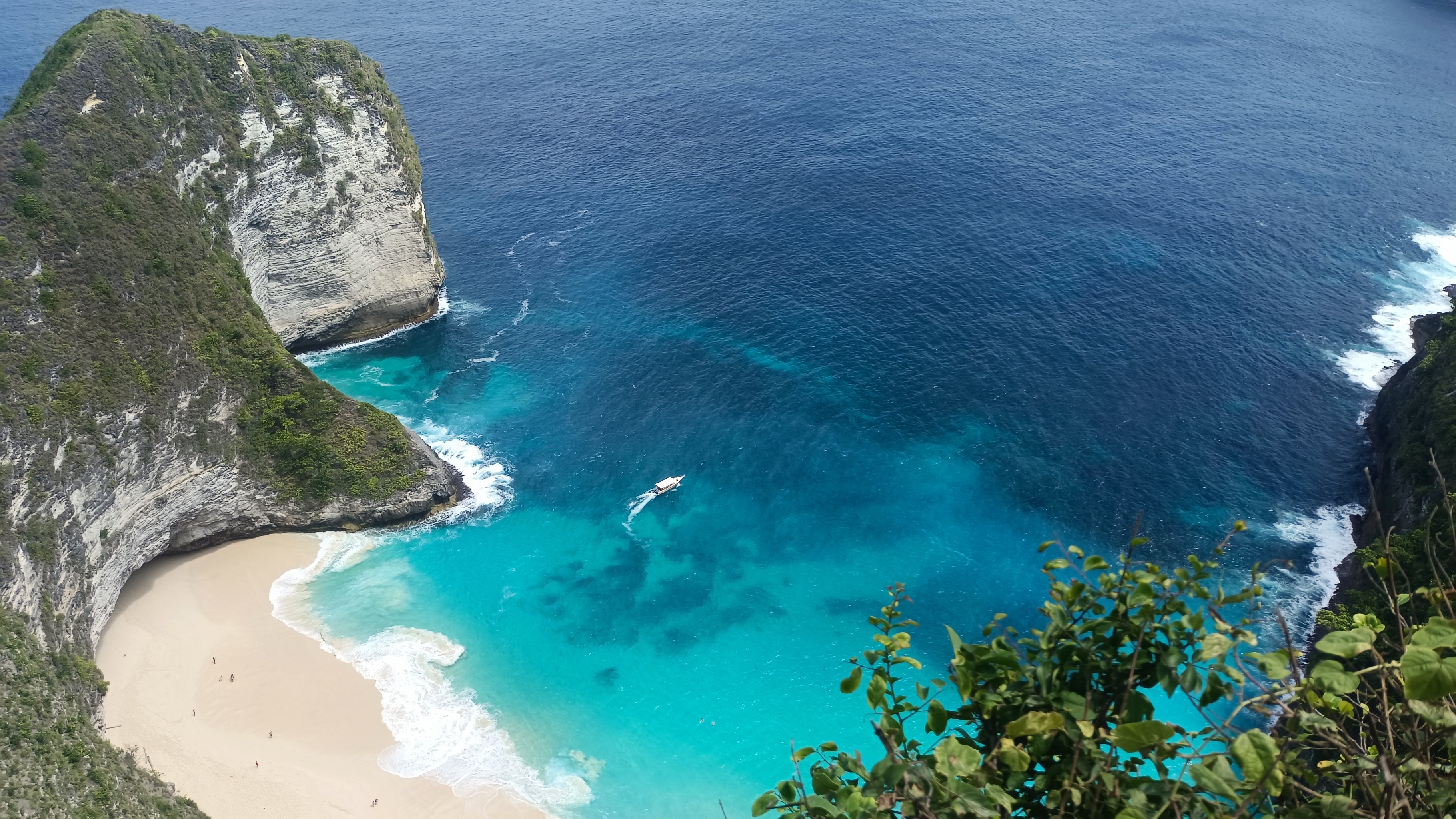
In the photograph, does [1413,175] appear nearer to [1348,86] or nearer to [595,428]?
[1348,86]

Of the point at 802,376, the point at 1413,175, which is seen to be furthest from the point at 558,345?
the point at 1413,175

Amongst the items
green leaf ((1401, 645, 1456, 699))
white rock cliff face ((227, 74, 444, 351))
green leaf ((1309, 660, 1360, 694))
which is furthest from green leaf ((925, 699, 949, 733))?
white rock cliff face ((227, 74, 444, 351))

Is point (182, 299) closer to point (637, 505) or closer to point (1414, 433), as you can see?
point (637, 505)

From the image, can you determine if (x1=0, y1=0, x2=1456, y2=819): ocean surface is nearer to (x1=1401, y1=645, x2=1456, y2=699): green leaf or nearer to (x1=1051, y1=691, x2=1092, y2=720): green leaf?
(x1=1051, y1=691, x2=1092, y2=720): green leaf

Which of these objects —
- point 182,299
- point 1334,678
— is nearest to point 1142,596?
point 1334,678

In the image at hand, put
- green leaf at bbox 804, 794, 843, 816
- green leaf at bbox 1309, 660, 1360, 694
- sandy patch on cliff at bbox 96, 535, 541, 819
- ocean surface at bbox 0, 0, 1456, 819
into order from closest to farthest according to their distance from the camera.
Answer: green leaf at bbox 1309, 660, 1360, 694 < green leaf at bbox 804, 794, 843, 816 < sandy patch on cliff at bbox 96, 535, 541, 819 < ocean surface at bbox 0, 0, 1456, 819

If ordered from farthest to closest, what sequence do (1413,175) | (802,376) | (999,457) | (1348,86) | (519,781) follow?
1. (1348,86)
2. (1413,175)
3. (802,376)
4. (999,457)
5. (519,781)

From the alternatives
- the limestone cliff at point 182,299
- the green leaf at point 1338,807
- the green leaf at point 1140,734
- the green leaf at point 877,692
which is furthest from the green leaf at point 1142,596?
the limestone cliff at point 182,299
